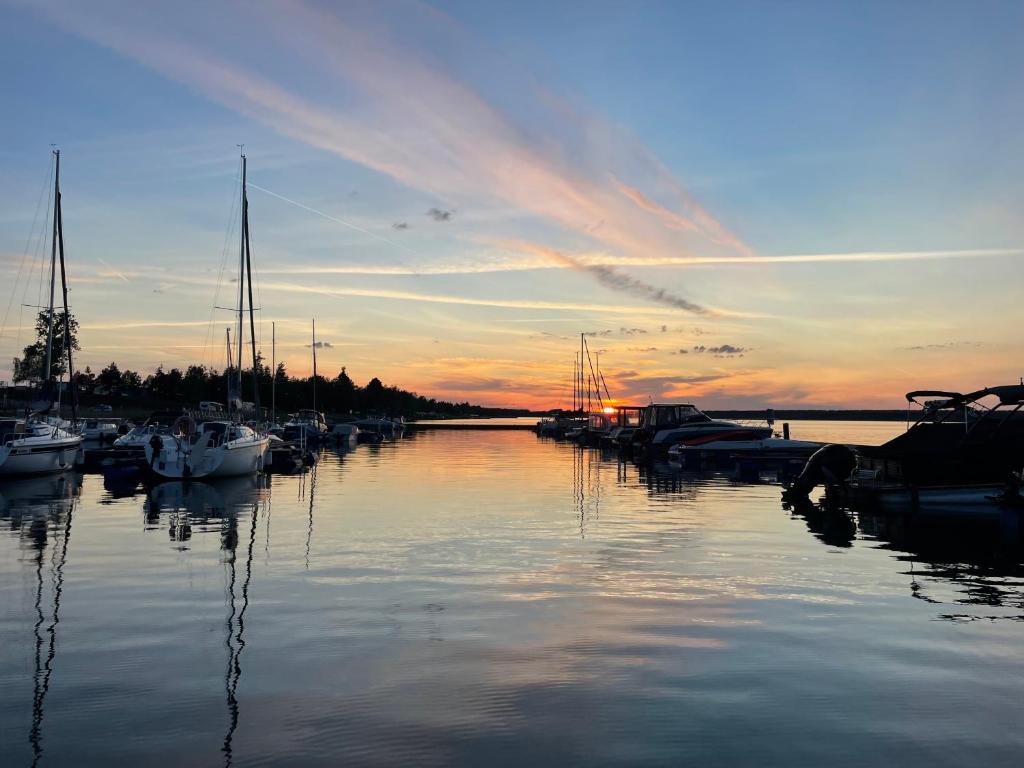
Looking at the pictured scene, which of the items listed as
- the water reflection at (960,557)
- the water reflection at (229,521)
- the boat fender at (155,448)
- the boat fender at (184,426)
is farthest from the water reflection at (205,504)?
the water reflection at (960,557)

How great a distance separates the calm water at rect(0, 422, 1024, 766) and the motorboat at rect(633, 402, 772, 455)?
36985 mm

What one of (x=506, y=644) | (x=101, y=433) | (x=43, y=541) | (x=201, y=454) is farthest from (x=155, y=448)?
(x=506, y=644)

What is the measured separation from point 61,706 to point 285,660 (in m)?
2.79

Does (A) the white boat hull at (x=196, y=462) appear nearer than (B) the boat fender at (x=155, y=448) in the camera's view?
No

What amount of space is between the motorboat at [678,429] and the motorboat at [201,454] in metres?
32.8

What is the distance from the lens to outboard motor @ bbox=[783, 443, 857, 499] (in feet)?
111

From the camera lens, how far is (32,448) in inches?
1613

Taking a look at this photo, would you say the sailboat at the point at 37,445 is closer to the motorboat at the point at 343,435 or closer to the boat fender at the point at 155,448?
the boat fender at the point at 155,448

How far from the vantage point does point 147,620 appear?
1400cm

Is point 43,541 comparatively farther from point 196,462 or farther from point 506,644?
point 196,462

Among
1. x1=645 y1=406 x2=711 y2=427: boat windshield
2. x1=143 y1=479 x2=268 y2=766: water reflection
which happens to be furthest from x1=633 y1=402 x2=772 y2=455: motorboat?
x1=143 y1=479 x2=268 y2=766: water reflection

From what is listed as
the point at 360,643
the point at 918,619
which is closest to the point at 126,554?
the point at 360,643

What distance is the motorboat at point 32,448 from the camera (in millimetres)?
40156

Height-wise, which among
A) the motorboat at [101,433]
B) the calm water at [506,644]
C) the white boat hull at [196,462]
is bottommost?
the calm water at [506,644]
